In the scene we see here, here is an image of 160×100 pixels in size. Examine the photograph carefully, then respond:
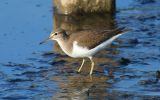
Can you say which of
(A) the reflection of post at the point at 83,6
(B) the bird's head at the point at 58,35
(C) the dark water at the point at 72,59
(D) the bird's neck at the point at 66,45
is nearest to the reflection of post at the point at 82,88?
(C) the dark water at the point at 72,59

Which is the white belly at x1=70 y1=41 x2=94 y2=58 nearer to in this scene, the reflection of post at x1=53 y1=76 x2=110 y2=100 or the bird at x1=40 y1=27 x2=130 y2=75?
the bird at x1=40 y1=27 x2=130 y2=75

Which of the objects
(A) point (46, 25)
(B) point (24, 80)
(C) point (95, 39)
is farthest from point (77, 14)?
(B) point (24, 80)

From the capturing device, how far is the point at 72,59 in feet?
41.2

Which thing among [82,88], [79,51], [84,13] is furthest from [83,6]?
[82,88]

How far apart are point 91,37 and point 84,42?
0.77 ft

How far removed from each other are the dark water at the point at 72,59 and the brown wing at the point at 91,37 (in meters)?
0.48

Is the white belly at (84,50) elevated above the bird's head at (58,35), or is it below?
below

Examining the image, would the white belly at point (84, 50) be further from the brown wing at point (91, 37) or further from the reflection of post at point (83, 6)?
the reflection of post at point (83, 6)

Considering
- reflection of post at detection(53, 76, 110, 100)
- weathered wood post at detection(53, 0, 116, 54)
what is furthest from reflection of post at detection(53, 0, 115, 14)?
reflection of post at detection(53, 76, 110, 100)

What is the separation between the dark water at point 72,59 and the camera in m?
10.5

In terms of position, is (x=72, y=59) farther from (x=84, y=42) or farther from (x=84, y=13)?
(x=84, y=13)

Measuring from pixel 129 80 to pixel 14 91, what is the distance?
1.92m

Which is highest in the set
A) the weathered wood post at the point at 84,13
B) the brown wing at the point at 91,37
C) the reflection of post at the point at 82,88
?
the brown wing at the point at 91,37

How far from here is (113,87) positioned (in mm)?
10742
